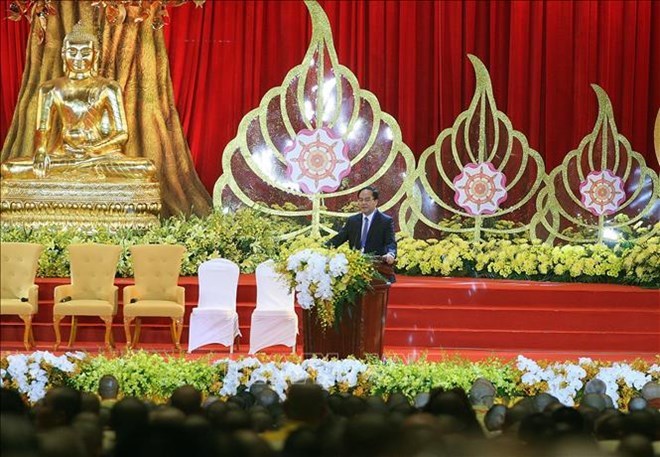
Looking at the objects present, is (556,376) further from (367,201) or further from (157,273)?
(157,273)

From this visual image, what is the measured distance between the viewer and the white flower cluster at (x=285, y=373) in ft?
13.2

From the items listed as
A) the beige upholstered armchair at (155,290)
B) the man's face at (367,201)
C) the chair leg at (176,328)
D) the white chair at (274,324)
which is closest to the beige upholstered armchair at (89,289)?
the beige upholstered armchair at (155,290)

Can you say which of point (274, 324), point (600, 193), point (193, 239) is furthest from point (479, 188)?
point (274, 324)

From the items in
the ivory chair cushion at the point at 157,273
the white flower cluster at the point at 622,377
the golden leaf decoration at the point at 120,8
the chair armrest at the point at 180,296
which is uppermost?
the golden leaf decoration at the point at 120,8

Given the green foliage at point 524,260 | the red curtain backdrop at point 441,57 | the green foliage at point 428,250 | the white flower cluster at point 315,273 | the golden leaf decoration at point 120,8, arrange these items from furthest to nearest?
1. the red curtain backdrop at point 441,57
2. the golden leaf decoration at point 120,8
3. the green foliage at point 524,260
4. the green foliage at point 428,250
5. the white flower cluster at point 315,273

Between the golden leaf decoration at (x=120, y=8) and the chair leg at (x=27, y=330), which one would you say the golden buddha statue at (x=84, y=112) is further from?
the chair leg at (x=27, y=330)

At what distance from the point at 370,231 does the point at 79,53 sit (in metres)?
4.63

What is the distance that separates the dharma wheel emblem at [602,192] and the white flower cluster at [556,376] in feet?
20.1

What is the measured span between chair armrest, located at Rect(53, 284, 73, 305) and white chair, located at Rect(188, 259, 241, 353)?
0.92 meters

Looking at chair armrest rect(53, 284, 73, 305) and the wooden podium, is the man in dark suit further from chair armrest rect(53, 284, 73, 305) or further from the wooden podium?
chair armrest rect(53, 284, 73, 305)

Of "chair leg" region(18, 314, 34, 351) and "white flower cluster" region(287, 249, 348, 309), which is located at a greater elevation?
"white flower cluster" region(287, 249, 348, 309)

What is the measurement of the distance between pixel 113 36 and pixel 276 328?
15.2 feet

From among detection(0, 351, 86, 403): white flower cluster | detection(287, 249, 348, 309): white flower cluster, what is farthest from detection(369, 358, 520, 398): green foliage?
detection(0, 351, 86, 403): white flower cluster

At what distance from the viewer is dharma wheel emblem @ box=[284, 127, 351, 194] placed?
963 cm
